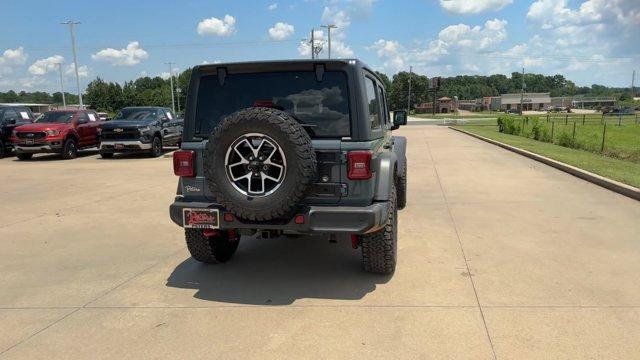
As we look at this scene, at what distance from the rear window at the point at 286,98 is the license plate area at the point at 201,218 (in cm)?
72

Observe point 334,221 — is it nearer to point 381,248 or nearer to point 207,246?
point 381,248

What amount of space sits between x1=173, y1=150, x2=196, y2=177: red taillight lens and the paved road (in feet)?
3.51

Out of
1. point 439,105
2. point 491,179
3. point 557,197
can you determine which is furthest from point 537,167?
point 439,105

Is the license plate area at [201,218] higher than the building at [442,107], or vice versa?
the license plate area at [201,218]

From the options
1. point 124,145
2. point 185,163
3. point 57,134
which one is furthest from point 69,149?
point 185,163

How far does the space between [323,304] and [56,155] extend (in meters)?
17.5

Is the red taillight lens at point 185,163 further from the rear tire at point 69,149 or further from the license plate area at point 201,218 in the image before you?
the rear tire at point 69,149

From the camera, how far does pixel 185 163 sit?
14.4ft

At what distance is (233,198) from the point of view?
4012 mm

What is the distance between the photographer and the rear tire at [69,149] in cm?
1673

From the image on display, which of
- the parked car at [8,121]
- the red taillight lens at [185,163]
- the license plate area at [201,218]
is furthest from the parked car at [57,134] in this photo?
the license plate area at [201,218]

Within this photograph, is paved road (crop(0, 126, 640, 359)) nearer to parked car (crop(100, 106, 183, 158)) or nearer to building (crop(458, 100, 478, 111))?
parked car (crop(100, 106, 183, 158))

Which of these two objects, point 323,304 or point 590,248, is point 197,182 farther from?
point 590,248

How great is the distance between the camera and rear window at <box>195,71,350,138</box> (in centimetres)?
422
